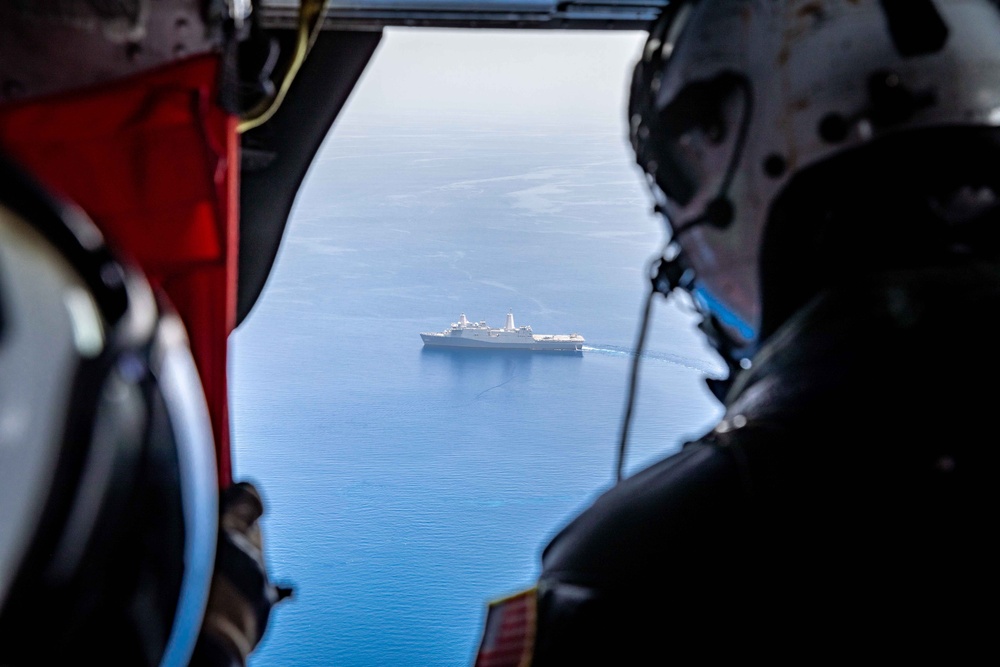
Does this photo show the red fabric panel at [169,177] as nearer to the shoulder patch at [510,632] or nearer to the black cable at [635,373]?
the black cable at [635,373]

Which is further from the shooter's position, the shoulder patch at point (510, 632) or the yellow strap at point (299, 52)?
the yellow strap at point (299, 52)

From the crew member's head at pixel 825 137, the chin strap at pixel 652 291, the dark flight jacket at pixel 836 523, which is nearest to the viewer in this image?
the dark flight jacket at pixel 836 523

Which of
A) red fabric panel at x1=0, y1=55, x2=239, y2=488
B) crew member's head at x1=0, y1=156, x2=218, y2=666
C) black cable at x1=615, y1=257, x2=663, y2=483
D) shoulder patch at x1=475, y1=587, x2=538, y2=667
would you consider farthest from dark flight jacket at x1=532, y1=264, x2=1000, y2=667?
red fabric panel at x1=0, y1=55, x2=239, y2=488

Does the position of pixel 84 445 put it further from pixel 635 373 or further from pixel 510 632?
pixel 635 373

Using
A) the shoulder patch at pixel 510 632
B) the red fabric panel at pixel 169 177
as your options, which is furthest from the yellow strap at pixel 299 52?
the shoulder patch at pixel 510 632

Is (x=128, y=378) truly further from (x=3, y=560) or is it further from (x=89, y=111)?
(x=89, y=111)

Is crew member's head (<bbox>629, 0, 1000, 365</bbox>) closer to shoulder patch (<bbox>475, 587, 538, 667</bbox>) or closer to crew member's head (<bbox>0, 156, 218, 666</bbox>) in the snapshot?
shoulder patch (<bbox>475, 587, 538, 667</bbox>)
